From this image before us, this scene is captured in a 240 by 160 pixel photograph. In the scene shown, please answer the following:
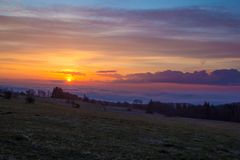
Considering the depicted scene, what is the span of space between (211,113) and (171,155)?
15852 centimetres

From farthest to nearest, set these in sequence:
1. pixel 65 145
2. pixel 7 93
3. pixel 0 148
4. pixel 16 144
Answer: pixel 7 93 → pixel 65 145 → pixel 16 144 → pixel 0 148

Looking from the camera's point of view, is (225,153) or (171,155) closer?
(171,155)

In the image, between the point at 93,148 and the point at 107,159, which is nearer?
the point at 107,159

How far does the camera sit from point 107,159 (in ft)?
74.8

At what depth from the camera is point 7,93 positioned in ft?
345

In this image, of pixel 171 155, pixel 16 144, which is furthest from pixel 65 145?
pixel 171 155

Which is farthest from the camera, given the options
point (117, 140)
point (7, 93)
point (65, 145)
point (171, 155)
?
point (7, 93)

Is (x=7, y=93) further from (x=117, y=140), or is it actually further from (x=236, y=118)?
(x=236, y=118)

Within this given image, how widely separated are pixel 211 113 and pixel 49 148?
16462cm

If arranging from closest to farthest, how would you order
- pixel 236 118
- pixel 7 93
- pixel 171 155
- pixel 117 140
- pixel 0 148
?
pixel 0 148, pixel 171 155, pixel 117 140, pixel 7 93, pixel 236 118

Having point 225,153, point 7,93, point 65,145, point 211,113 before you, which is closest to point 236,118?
point 211,113

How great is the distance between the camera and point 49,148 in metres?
23.1

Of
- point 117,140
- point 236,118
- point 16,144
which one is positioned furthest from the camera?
point 236,118

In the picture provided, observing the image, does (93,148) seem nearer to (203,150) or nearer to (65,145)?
(65,145)
